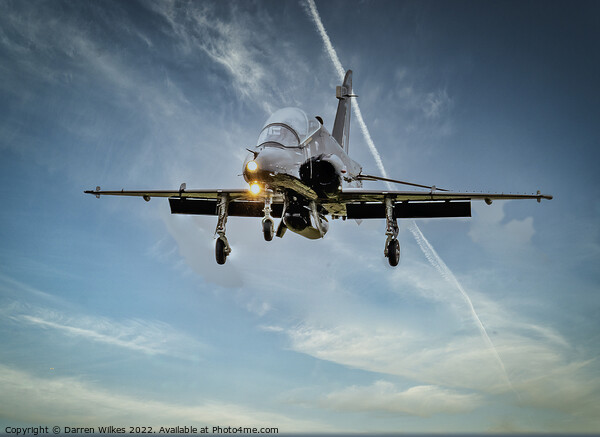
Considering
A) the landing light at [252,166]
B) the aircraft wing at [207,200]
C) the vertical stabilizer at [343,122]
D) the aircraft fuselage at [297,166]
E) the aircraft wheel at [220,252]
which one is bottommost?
the aircraft wheel at [220,252]

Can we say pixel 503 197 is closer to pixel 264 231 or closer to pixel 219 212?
pixel 264 231

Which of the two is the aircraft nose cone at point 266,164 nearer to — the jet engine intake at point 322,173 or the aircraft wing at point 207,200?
the jet engine intake at point 322,173

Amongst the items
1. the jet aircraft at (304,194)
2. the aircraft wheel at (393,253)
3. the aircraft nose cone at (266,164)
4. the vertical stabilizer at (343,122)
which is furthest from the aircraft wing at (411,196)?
the vertical stabilizer at (343,122)

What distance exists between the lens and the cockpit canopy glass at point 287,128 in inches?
653

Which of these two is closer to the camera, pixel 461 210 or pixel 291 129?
pixel 291 129

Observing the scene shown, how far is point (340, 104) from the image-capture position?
28.4 m

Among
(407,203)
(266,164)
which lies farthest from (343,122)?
(266,164)

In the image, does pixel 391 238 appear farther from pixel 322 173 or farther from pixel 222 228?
pixel 222 228

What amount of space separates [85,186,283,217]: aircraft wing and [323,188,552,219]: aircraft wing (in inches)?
121

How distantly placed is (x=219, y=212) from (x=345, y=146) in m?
11.5

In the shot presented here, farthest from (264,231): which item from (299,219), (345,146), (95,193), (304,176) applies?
(345,146)

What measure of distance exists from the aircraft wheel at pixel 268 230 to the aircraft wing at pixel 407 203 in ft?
10.4

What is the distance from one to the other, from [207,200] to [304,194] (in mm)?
6748

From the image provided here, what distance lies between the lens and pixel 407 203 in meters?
21.6
